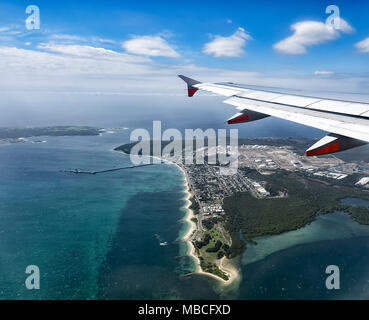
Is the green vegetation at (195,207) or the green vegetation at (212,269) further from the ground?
the green vegetation at (195,207)

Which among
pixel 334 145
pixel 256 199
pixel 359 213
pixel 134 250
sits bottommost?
pixel 134 250

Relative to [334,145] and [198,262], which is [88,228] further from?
[334,145]

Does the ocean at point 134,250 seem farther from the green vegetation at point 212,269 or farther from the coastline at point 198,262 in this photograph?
the green vegetation at point 212,269

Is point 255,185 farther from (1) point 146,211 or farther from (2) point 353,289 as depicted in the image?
(2) point 353,289

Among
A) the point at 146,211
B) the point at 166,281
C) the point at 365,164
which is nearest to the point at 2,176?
the point at 146,211

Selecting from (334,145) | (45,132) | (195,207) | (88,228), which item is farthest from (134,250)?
(45,132)

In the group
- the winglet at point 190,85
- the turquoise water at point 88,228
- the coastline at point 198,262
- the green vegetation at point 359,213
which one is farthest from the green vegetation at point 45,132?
the winglet at point 190,85

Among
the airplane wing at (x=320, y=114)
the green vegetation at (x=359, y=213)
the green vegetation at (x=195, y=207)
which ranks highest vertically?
the airplane wing at (x=320, y=114)
